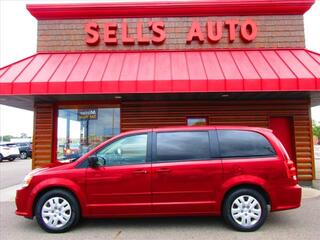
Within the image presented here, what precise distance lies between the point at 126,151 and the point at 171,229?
1.61 metres

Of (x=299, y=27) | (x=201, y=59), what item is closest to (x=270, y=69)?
(x=201, y=59)

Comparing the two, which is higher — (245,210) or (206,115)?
(206,115)

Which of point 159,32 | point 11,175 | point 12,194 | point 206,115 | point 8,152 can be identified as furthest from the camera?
point 8,152

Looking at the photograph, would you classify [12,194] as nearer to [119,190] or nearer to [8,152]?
[119,190]

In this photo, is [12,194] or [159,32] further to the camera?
[159,32]

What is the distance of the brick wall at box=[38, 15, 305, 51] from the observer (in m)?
11.1

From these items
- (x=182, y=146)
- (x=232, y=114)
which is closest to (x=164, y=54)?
(x=232, y=114)

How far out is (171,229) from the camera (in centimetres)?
602

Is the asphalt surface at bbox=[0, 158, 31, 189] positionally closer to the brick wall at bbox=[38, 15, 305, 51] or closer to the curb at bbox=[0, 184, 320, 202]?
the curb at bbox=[0, 184, 320, 202]

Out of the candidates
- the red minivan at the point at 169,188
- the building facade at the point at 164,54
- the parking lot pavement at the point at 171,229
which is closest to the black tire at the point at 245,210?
the red minivan at the point at 169,188

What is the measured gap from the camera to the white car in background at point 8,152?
29405mm

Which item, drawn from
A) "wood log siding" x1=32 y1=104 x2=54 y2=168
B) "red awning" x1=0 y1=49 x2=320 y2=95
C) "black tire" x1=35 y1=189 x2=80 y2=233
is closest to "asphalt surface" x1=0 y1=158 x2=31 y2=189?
"wood log siding" x1=32 y1=104 x2=54 y2=168

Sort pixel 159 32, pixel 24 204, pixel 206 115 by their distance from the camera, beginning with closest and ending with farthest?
1. pixel 24 204
2. pixel 206 115
3. pixel 159 32

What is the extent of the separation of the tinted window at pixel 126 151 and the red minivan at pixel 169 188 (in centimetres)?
2
